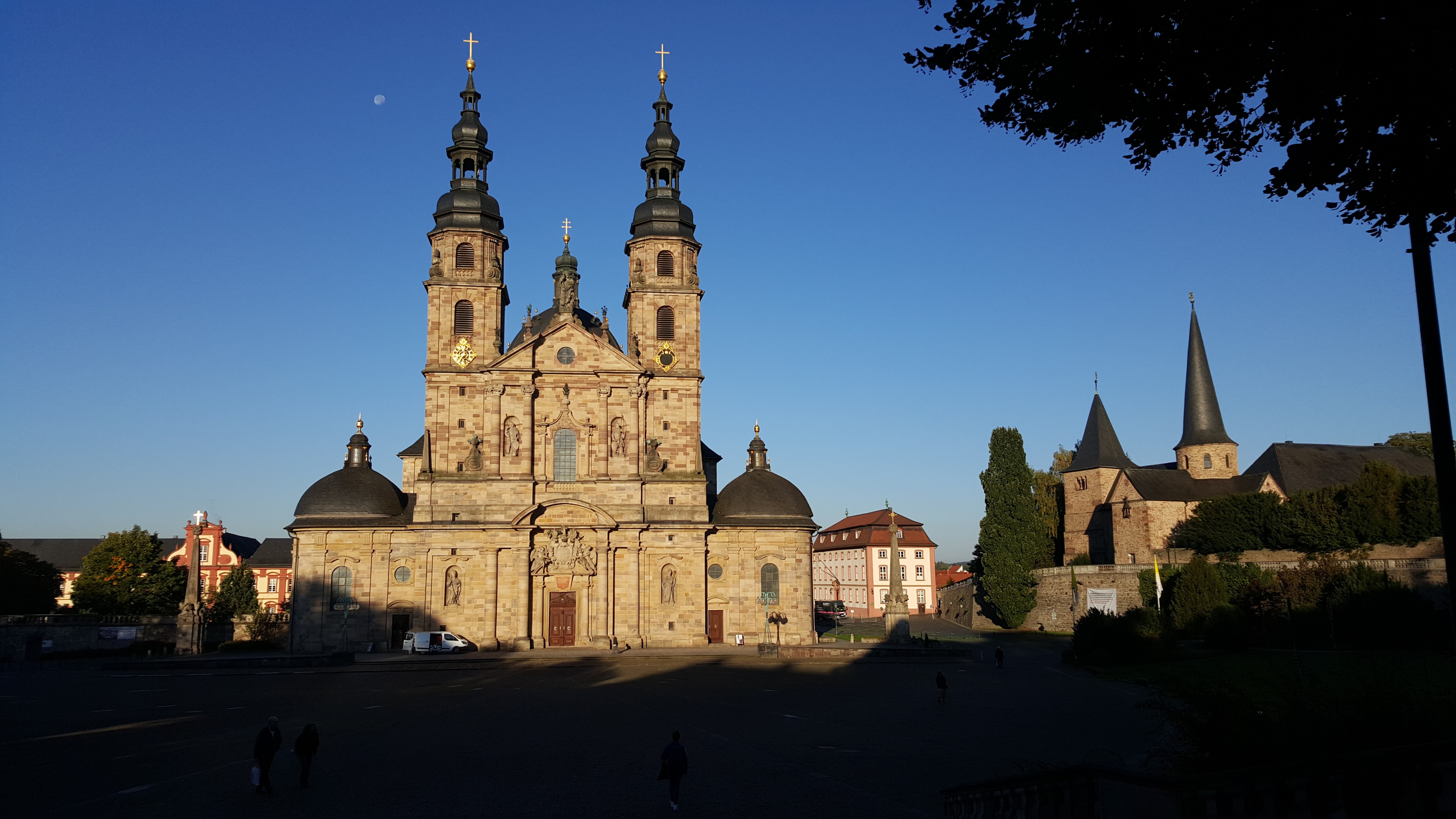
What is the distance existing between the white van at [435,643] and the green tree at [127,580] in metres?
35.0

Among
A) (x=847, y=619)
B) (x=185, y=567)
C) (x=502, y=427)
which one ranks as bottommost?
(x=847, y=619)

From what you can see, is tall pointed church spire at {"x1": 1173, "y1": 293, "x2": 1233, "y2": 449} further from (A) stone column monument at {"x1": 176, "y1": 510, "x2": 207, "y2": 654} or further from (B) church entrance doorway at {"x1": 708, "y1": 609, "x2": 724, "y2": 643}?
(A) stone column monument at {"x1": 176, "y1": 510, "x2": 207, "y2": 654}

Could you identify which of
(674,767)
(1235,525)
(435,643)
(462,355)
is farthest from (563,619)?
(1235,525)

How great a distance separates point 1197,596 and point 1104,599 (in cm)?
1524

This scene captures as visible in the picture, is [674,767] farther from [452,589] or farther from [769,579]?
[769,579]

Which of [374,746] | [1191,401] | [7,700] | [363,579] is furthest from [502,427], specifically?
[1191,401]

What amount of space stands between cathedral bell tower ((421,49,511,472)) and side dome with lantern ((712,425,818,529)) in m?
12.9

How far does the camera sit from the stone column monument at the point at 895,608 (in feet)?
177

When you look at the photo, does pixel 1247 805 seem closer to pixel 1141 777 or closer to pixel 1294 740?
pixel 1141 777

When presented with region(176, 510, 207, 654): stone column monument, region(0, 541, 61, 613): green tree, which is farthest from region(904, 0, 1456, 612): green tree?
region(0, 541, 61, 613): green tree

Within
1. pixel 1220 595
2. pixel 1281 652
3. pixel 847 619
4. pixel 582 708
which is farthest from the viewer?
pixel 847 619

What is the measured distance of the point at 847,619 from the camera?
100125mm

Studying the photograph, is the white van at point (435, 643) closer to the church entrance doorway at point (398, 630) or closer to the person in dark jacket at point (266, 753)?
the church entrance doorway at point (398, 630)

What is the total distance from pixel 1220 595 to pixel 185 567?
267 feet
